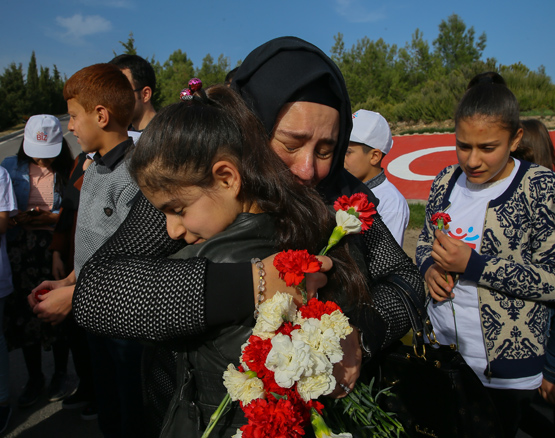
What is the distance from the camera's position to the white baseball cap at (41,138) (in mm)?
4055

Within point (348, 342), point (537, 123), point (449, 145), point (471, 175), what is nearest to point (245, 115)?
point (348, 342)

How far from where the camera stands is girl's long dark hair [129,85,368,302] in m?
1.21

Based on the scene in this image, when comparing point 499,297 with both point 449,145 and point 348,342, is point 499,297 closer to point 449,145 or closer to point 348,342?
point 348,342

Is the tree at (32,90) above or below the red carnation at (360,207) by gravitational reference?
above

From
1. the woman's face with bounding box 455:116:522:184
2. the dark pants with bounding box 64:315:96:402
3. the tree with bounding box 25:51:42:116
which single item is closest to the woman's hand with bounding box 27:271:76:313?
the dark pants with bounding box 64:315:96:402

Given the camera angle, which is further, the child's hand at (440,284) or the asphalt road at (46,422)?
the asphalt road at (46,422)

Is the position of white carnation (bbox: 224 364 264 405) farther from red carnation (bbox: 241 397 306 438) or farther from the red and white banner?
the red and white banner

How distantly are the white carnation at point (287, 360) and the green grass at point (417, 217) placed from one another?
290 inches

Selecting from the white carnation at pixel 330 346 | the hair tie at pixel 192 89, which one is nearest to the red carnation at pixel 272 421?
the white carnation at pixel 330 346

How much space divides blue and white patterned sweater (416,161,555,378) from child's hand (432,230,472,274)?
0.04 m

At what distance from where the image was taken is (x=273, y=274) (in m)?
1.15

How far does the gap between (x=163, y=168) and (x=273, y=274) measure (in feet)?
1.44

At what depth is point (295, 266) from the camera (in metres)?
0.99

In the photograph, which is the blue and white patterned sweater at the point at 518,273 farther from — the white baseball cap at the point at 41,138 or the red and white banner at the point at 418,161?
the red and white banner at the point at 418,161
